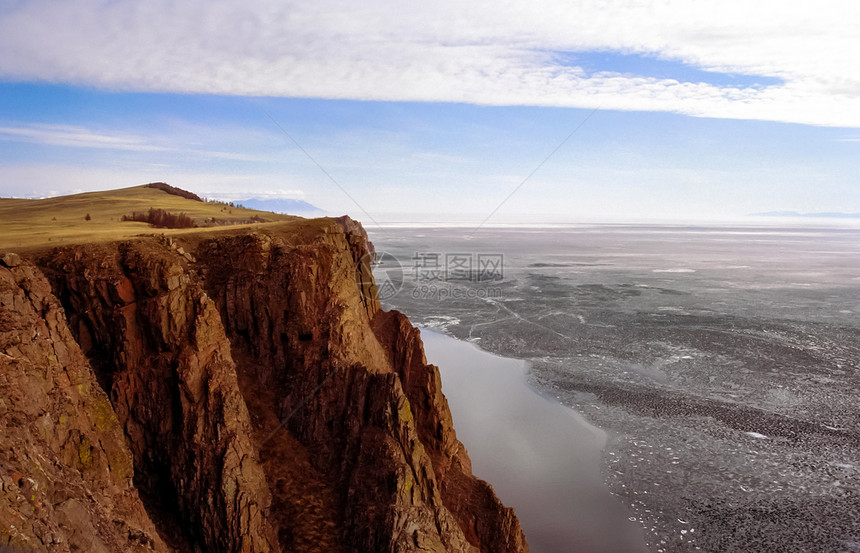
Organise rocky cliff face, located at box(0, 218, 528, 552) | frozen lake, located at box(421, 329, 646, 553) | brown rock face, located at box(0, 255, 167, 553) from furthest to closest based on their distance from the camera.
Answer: frozen lake, located at box(421, 329, 646, 553) < rocky cliff face, located at box(0, 218, 528, 552) < brown rock face, located at box(0, 255, 167, 553)

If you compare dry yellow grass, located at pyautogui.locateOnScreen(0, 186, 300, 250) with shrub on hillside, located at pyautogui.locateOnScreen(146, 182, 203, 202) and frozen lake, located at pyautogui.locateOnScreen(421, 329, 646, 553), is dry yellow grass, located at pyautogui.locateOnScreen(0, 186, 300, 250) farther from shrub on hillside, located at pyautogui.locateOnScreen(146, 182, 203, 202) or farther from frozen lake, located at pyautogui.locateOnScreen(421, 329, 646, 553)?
frozen lake, located at pyautogui.locateOnScreen(421, 329, 646, 553)

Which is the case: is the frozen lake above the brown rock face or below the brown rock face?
below

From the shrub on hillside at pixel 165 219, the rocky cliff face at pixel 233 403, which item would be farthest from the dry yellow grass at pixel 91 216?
the rocky cliff face at pixel 233 403

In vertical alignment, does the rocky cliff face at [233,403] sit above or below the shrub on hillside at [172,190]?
below

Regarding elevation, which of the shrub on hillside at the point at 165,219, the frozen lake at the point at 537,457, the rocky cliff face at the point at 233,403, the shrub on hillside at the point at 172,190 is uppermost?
the shrub on hillside at the point at 172,190

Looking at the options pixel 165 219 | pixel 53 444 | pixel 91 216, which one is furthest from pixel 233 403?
pixel 91 216

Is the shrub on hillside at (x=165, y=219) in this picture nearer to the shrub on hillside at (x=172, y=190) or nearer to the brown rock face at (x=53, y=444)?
the brown rock face at (x=53, y=444)

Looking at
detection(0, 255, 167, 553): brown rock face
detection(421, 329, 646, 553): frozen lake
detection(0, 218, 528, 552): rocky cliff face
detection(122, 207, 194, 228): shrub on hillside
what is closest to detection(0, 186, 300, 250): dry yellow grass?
detection(122, 207, 194, 228): shrub on hillside
